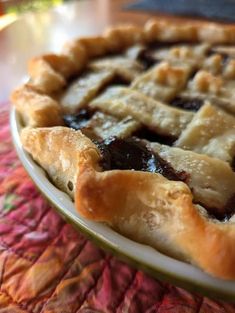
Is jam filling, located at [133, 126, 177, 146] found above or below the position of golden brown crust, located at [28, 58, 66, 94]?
below

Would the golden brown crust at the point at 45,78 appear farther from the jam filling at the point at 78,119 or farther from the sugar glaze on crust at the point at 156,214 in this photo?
the sugar glaze on crust at the point at 156,214

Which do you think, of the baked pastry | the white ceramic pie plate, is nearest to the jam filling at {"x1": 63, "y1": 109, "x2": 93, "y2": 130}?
the baked pastry

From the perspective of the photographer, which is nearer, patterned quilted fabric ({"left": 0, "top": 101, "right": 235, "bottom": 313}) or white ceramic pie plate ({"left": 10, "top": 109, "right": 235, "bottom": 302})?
white ceramic pie plate ({"left": 10, "top": 109, "right": 235, "bottom": 302})

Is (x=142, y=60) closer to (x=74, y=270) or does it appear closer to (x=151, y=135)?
(x=151, y=135)

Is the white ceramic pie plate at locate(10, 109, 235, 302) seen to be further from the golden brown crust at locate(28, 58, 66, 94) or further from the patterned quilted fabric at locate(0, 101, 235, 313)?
the golden brown crust at locate(28, 58, 66, 94)

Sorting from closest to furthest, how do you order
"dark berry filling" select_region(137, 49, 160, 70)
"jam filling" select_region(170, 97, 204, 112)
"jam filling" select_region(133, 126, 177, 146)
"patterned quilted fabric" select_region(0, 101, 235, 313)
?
"patterned quilted fabric" select_region(0, 101, 235, 313) < "jam filling" select_region(133, 126, 177, 146) < "jam filling" select_region(170, 97, 204, 112) < "dark berry filling" select_region(137, 49, 160, 70)

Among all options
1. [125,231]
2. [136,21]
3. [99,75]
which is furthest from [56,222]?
[136,21]

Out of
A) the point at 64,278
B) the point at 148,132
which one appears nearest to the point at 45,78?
the point at 148,132
